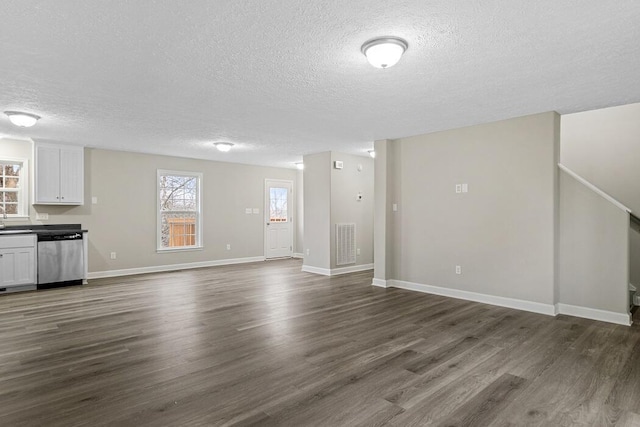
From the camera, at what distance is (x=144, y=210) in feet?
24.1

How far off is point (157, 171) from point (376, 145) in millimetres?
4598

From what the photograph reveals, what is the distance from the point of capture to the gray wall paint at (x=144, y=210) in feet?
22.1

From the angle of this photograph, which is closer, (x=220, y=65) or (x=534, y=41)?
(x=534, y=41)

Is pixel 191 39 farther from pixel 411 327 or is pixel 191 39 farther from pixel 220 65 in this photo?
pixel 411 327

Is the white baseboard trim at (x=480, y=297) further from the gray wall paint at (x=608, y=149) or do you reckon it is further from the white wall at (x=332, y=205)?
the gray wall paint at (x=608, y=149)

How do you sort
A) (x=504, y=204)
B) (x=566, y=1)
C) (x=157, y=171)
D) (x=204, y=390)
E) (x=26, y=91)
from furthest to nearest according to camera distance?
(x=157, y=171) < (x=504, y=204) < (x=26, y=91) < (x=204, y=390) < (x=566, y=1)

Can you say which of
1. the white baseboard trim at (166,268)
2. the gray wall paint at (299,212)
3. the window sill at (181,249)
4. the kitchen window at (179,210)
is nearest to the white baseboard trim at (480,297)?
the white baseboard trim at (166,268)

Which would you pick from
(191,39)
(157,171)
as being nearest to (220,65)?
(191,39)

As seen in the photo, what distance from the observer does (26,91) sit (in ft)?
11.8

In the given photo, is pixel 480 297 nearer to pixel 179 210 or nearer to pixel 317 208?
pixel 317 208

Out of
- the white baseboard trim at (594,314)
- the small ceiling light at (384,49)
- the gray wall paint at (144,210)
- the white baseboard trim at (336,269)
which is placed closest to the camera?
the small ceiling light at (384,49)

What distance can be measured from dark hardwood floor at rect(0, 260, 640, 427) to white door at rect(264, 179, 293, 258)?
4.42 meters

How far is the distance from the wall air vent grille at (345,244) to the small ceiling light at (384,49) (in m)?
4.69

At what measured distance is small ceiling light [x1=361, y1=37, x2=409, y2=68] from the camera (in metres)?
2.54
